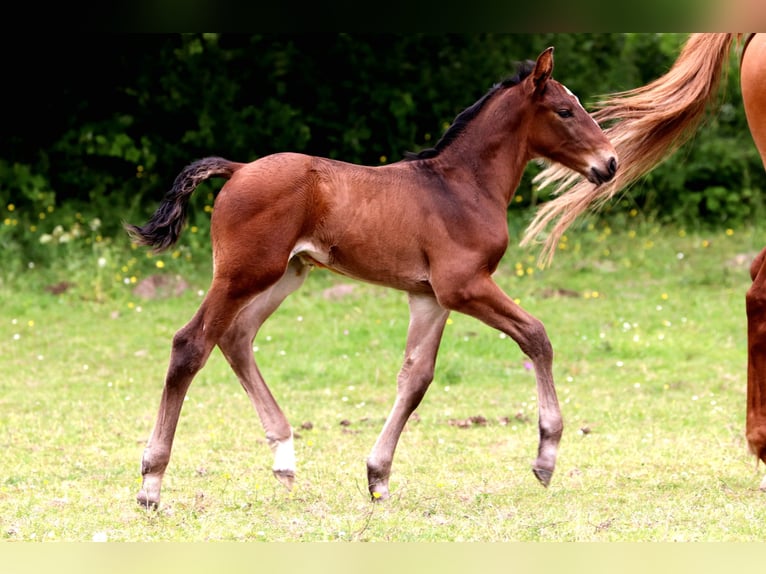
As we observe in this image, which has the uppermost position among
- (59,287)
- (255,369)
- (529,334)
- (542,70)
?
(542,70)

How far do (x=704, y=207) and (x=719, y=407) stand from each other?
23.2ft

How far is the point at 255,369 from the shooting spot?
5059mm

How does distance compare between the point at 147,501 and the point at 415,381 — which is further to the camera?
the point at 415,381

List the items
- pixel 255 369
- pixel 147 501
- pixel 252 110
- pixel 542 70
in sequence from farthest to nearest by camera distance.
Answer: pixel 252 110 < pixel 255 369 < pixel 542 70 < pixel 147 501

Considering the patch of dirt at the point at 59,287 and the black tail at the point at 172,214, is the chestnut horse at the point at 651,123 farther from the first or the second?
the patch of dirt at the point at 59,287

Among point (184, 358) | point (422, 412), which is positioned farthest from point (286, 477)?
point (422, 412)

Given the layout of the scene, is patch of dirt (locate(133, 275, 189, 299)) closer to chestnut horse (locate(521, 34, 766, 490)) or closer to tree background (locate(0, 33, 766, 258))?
tree background (locate(0, 33, 766, 258))

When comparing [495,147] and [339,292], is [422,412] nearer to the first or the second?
[495,147]

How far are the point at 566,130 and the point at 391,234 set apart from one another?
3.01 ft

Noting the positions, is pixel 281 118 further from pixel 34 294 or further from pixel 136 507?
pixel 136 507

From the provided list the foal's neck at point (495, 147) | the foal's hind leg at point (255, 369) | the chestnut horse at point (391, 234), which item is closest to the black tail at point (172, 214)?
the chestnut horse at point (391, 234)

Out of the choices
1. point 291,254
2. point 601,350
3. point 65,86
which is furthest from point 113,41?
point 291,254

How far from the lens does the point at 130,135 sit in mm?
13242

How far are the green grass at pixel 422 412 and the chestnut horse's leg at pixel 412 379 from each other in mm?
141
